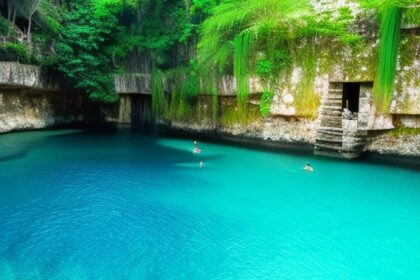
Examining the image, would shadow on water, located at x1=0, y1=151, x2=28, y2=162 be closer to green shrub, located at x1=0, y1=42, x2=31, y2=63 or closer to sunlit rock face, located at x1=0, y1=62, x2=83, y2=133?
sunlit rock face, located at x1=0, y1=62, x2=83, y2=133

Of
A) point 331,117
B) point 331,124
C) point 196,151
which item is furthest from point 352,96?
point 196,151

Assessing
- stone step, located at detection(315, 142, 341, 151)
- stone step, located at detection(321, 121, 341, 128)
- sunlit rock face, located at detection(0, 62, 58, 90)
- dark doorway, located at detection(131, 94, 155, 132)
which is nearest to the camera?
stone step, located at detection(315, 142, 341, 151)

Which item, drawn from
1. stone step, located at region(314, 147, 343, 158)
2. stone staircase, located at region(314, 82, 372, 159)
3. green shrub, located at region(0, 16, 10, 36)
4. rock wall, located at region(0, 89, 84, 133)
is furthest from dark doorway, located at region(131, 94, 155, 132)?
stone staircase, located at region(314, 82, 372, 159)

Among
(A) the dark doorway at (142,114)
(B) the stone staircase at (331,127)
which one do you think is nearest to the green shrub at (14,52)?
(A) the dark doorway at (142,114)

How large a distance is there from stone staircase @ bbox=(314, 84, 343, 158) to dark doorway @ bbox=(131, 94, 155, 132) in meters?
9.82

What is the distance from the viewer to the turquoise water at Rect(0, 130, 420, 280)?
627 cm

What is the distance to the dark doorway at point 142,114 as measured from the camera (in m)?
21.4

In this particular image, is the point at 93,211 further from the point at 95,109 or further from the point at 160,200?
the point at 95,109

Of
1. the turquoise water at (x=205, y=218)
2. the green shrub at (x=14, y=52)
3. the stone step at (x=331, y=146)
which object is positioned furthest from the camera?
the green shrub at (x=14, y=52)

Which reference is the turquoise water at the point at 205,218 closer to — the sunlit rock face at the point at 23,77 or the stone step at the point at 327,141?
the stone step at the point at 327,141

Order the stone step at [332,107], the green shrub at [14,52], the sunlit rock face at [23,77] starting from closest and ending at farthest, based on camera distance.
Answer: the stone step at [332,107]
the sunlit rock face at [23,77]
the green shrub at [14,52]

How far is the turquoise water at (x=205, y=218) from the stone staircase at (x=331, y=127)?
29.2 inches

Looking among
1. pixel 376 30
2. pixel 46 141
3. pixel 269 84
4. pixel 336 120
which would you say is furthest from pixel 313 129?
Answer: pixel 46 141

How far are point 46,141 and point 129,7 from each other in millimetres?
8757
